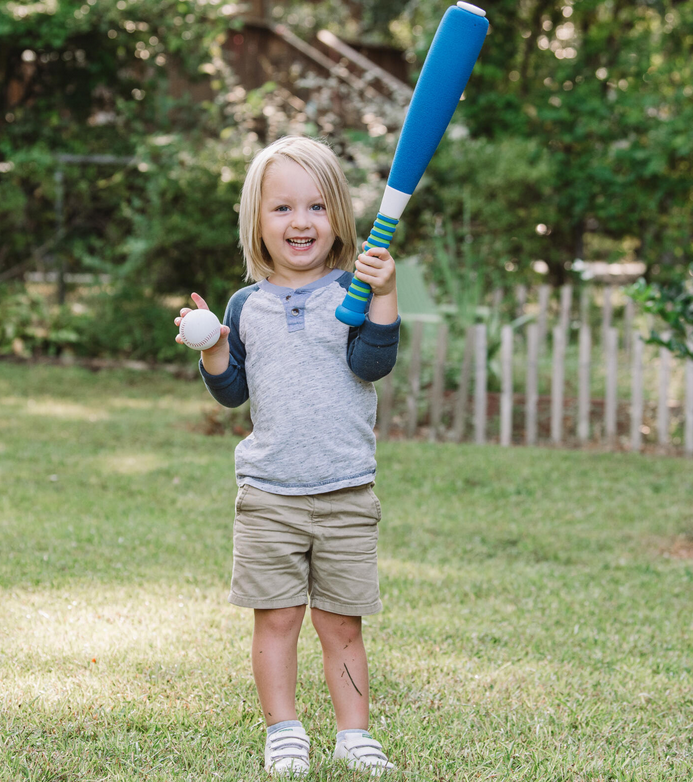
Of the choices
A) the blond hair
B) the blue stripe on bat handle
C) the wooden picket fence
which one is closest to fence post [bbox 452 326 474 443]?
the wooden picket fence

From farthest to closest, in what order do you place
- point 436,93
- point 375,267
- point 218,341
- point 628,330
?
point 628,330, point 218,341, point 375,267, point 436,93

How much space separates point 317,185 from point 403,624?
5.12 ft

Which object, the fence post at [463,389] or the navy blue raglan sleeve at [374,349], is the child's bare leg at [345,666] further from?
the fence post at [463,389]

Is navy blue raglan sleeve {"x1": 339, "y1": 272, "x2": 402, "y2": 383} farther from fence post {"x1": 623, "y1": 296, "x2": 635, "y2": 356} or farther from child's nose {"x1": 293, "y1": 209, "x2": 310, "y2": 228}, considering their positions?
fence post {"x1": 623, "y1": 296, "x2": 635, "y2": 356}

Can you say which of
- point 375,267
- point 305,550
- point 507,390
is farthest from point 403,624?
point 507,390

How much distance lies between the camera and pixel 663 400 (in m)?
6.14

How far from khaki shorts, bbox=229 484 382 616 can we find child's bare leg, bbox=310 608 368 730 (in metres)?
0.05

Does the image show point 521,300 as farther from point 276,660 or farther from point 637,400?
point 276,660

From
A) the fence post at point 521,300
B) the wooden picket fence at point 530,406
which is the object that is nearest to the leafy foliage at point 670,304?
the wooden picket fence at point 530,406

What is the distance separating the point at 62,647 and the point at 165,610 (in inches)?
17.0

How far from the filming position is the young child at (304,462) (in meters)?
2.14

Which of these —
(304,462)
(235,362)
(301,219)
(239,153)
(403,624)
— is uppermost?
(239,153)

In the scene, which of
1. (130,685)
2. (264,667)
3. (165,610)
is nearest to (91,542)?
(165,610)

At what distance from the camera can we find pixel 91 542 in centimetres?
378
